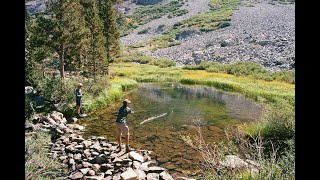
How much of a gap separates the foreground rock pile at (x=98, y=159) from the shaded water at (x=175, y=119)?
3.26ft

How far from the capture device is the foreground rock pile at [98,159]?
1315cm

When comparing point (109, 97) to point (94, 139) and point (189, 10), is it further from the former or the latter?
point (189, 10)

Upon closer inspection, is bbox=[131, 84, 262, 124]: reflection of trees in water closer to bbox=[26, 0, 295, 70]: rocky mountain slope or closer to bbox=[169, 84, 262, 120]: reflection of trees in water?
bbox=[169, 84, 262, 120]: reflection of trees in water

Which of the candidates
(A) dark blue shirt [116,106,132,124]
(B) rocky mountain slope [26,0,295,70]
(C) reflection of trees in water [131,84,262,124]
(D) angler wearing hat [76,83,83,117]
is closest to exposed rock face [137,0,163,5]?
(B) rocky mountain slope [26,0,295,70]

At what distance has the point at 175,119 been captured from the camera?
82.4 feet

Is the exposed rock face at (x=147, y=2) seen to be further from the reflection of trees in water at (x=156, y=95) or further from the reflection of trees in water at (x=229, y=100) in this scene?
the reflection of trees in water at (x=156, y=95)

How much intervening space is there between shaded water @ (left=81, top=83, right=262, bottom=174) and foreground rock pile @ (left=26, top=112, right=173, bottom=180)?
99 centimetres

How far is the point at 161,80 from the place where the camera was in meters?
53.3

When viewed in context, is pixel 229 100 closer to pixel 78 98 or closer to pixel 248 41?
pixel 78 98

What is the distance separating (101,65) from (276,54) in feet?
126

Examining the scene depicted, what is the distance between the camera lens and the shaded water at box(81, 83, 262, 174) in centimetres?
1664

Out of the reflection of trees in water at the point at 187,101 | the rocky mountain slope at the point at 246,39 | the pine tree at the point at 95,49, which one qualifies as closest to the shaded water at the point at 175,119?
the reflection of trees in water at the point at 187,101
